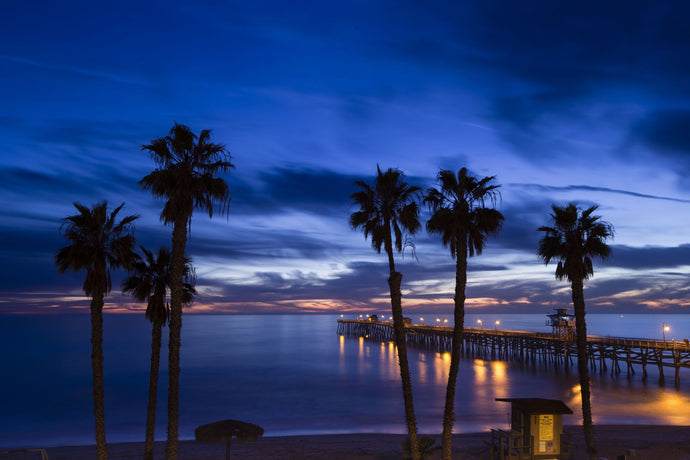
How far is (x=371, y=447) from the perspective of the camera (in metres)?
26.6

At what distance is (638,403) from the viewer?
4372cm

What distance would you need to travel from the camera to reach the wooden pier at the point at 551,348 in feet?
183

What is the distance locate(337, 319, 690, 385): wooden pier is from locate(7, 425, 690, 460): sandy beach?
27.6 m

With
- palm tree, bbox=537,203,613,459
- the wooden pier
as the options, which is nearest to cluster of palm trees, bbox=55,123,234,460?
palm tree, bbox=537,203,613,459

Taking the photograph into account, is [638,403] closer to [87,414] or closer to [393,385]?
[393,385]

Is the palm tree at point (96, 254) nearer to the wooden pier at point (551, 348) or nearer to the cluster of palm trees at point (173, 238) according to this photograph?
the cluster of palm trees at point (173, 238)

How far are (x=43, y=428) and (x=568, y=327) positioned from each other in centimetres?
6416

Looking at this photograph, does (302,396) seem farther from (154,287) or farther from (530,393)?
(154,287)

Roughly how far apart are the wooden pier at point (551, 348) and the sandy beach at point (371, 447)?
27.6 metres

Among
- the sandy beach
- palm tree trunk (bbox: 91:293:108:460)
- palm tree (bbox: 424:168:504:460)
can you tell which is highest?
palm tree (bbox: 424:168:504:460)

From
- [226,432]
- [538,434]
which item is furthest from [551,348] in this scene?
[226,432]

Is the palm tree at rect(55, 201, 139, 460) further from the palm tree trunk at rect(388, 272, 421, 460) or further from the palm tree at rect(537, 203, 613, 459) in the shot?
the palm tree at rect(537, 203, 613, 459)

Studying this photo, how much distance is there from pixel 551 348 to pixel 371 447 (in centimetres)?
5859

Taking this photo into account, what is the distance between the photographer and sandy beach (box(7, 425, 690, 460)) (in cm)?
2238
